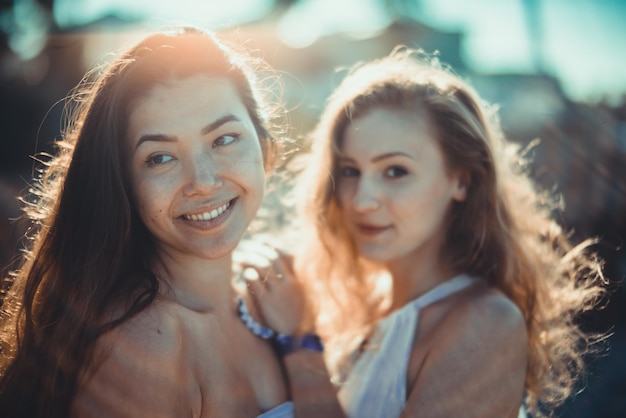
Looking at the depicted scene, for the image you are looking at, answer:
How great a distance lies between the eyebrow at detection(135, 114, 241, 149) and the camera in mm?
1858

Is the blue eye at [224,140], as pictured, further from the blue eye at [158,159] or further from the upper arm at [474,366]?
the upper arm at [474,366]

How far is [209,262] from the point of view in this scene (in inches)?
86.0

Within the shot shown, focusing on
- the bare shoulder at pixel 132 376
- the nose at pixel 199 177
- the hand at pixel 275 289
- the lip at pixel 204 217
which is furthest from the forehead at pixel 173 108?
the hand at pixel 275 289

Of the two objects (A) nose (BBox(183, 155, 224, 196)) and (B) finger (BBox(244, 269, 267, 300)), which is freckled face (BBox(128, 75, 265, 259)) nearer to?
(A) nose (BBox(183, 155, 224, 196))

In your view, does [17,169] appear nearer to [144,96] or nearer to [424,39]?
[144,96]

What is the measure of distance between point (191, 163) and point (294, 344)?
3.00 feet

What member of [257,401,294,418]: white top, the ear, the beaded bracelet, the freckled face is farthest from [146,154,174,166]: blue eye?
the ear

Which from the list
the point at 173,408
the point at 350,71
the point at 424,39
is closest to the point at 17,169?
the point at 350,71

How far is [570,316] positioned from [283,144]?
5.54 feet

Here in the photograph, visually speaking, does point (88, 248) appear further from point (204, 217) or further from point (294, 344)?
point (294, 344)

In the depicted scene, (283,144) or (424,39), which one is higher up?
(424,39)

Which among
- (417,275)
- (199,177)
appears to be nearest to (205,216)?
(199,177)

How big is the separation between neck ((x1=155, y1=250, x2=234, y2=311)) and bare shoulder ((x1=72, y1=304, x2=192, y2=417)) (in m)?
0.29

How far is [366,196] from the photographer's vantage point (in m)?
2.41
